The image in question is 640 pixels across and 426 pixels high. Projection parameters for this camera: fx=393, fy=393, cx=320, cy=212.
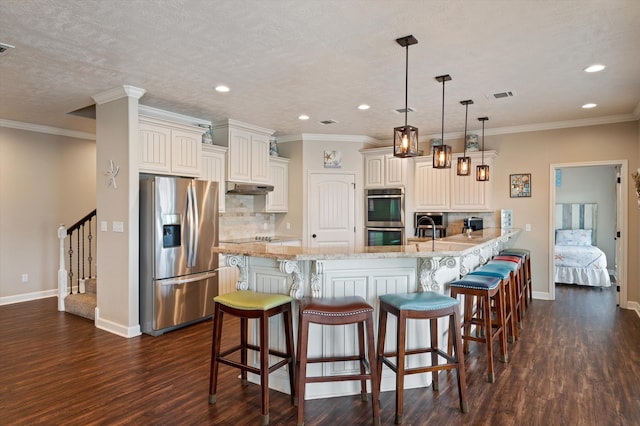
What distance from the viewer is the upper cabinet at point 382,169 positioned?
6.40m

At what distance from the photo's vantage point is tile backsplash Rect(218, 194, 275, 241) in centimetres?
604

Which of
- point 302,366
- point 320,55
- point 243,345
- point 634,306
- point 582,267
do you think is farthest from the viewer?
point 582,267

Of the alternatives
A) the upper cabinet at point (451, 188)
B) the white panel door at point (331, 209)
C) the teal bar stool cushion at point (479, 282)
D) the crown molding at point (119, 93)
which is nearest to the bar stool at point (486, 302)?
the teal bar stool cushion at point (479, 282)

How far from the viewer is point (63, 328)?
4.45 meters

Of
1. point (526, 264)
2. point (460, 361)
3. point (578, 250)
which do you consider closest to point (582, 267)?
point (578, 250)

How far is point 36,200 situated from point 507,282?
257 inches

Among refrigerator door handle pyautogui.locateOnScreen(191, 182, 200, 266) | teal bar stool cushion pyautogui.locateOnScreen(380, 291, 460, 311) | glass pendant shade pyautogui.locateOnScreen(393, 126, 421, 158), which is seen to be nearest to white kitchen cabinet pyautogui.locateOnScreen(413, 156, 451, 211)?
glass pendant shade pyautogui.locateOnScreen(393, 126, 421, 158)

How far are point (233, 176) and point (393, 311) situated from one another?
12.0ft

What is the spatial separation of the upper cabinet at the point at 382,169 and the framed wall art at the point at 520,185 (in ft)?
5.30

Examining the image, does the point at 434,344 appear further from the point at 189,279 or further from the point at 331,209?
the point at 331,209

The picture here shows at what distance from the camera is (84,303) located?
193 inches

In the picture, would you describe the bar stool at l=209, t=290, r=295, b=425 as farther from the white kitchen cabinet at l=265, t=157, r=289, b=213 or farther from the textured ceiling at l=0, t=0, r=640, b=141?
the white kitchen cabinet at l=265, t=157, r=289, b=213

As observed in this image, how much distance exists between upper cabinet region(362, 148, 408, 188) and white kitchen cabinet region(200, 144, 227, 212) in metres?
2.41

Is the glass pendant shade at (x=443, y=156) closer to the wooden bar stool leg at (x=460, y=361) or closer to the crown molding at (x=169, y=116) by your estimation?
the wooden bar stool leg at (x=460, y=361)
